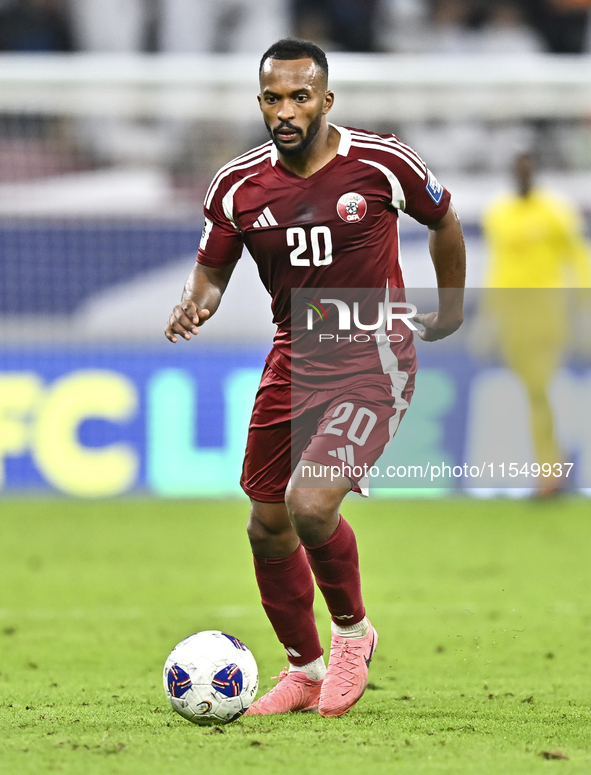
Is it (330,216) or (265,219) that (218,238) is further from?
(330,216)

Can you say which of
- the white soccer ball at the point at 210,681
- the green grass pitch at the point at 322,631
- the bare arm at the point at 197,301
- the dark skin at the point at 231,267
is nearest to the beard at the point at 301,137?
the dark skin at the point at 231,267

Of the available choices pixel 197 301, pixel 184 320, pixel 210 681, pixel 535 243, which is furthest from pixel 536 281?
pixel 210 681

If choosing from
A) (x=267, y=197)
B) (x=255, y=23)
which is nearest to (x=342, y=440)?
(x=267, y=197)

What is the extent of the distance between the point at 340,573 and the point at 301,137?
141 cm

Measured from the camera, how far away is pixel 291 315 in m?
4.22

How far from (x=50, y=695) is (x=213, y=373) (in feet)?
19.3

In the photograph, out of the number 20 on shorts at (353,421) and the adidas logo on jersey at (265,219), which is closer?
the number 20 on shorts at (353,421)

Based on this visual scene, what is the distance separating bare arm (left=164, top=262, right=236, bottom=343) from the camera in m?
3.99

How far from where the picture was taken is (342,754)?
136 inches

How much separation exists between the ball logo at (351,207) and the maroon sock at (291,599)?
1.15 m

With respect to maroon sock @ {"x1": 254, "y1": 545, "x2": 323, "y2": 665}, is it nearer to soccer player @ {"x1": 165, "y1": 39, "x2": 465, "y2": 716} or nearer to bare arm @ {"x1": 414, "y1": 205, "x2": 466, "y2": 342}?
soccer player @ {"x1": 165, "y1": 39, "x2": 465, "y2": 716}

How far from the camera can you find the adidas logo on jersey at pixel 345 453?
3.96m

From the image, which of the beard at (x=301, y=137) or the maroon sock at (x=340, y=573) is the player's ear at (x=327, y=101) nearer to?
the beard at (x=301, y=137)

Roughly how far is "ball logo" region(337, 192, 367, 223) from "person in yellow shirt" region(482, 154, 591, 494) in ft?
19.2
